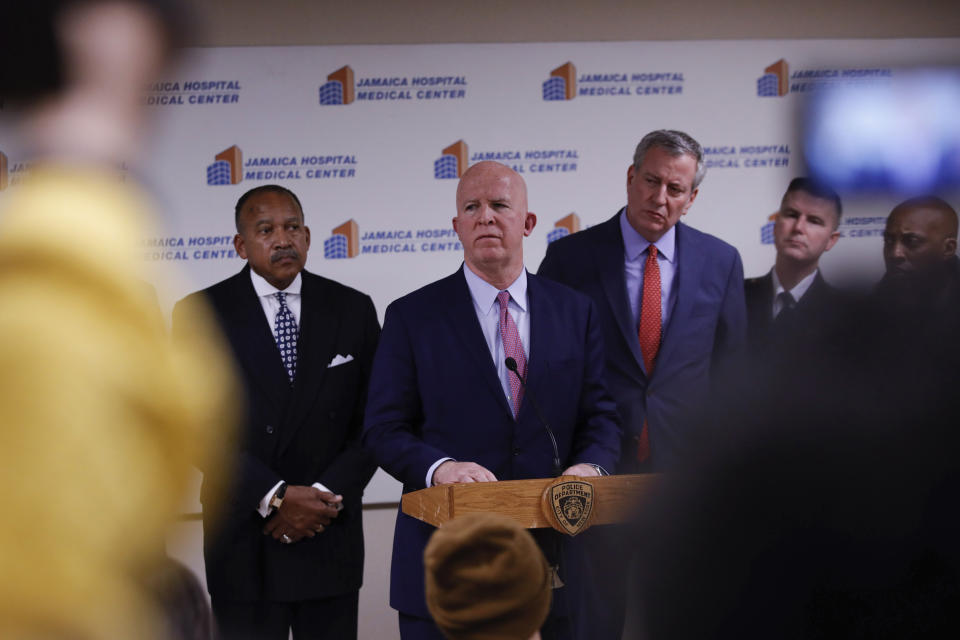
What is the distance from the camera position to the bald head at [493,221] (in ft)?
10.2

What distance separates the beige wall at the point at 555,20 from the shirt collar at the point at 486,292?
2717 millimetres

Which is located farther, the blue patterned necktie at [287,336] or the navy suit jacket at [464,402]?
the blue patterned necktie at [287,336]

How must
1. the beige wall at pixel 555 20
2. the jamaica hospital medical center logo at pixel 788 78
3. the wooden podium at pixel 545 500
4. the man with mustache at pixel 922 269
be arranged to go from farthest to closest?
the jamaica hospital medical center logo at pixel 788 78 → the beige wall at pixel 555 20 → the wooden podium at pixel 545 500 → the man with mustache at pixel 922 269

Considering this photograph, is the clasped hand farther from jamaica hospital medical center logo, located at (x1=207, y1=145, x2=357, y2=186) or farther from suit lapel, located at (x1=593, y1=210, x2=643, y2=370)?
jamaica hospital medical center logo, located at (x1=207, y1=145, x2=357, y2=186)

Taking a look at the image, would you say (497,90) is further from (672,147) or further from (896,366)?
(896,366)

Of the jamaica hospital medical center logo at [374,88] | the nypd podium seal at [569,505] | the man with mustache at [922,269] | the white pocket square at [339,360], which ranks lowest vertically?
the nypd podium seal at [569,505]

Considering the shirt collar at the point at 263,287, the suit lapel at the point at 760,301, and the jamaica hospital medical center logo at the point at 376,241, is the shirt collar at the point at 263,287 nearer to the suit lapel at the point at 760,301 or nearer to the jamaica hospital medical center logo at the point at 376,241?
the jamaica hospital medical center logo at the point at 376,241

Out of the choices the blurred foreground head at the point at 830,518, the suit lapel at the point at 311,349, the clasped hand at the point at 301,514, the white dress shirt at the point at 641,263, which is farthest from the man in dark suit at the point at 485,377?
the blurred foreground head at the point at 830,518

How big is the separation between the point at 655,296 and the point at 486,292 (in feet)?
2.37

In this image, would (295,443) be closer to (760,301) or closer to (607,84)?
(760,301)

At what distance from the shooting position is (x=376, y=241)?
17.6ft

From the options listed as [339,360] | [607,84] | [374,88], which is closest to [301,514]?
[339,360]

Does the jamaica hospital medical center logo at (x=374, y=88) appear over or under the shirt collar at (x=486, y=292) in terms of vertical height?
over

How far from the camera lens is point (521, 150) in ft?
18.0
